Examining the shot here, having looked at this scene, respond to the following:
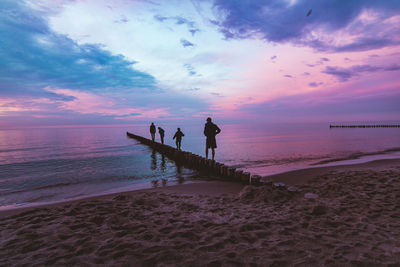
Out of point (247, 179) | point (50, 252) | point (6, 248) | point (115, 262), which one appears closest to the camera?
point (115, 262)

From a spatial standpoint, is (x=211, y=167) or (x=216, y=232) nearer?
(x=216, y=232)

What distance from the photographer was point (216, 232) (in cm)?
416

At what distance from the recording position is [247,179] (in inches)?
364

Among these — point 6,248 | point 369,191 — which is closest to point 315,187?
point 369,191

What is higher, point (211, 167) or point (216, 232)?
point (211, 167)

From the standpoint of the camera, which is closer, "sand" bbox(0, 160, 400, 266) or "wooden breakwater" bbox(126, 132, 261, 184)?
"sand" bbox(0, 160, 400, 266)

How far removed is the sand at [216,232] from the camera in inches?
130

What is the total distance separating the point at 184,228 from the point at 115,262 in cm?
152

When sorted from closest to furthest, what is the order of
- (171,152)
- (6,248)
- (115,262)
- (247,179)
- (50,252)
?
(115,262), (50,252), (6,248), (247,179), (171,152)

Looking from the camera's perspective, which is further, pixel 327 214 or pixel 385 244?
pixel 327 214

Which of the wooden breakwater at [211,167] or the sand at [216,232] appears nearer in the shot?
the sand at [216,232]

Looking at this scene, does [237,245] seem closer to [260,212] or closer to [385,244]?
Result: [260,212]

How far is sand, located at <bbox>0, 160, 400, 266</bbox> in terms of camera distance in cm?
331

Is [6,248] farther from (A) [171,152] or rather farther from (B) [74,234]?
(A) [171,152]
